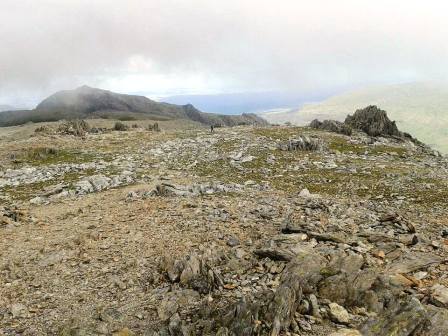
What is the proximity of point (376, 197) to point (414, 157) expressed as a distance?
19861mm

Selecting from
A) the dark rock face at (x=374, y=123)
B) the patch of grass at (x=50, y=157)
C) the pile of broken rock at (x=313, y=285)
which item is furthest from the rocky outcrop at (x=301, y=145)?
the pile of broken rock at (x=313, y=285)

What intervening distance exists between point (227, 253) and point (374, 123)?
5023 cm

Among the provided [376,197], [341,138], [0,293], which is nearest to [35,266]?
[0,293]

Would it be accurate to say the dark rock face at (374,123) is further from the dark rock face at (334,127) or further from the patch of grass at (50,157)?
the patch of grass at (50,157)

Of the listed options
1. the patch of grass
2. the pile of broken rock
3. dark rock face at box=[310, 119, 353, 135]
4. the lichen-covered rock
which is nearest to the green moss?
the patch of grass

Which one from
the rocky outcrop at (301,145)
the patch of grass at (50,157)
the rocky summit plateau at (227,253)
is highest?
the patch of grass at (50,157)

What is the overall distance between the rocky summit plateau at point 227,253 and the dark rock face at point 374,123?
81.9ft

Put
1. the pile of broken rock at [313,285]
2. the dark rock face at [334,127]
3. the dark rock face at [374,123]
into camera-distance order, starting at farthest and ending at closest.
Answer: the dark rock face at [374,123] → the dark rock face at [334,127] → the pile of broken rock at [313,285]

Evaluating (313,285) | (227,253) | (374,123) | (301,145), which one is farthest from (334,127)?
(313,285)

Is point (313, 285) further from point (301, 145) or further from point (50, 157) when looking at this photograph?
point (50, 157)

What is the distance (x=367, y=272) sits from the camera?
1388 cm

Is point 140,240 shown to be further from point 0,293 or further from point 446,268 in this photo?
point 446,268

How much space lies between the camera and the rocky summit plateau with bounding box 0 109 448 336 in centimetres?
1245

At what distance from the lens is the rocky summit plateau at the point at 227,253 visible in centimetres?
1245
